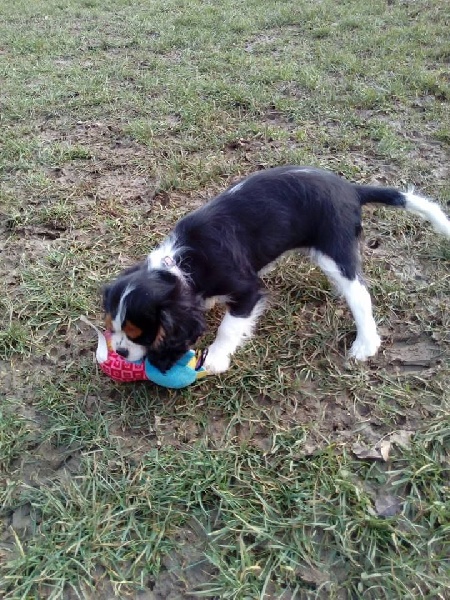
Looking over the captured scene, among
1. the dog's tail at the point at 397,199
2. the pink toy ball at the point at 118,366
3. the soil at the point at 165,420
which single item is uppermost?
the dog's tail at the point at 397,199

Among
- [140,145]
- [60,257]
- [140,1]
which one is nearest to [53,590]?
[60,257]

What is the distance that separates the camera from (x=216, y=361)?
3029 mm

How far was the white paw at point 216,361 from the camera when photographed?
3.01 meters

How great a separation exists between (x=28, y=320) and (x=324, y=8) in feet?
24.1

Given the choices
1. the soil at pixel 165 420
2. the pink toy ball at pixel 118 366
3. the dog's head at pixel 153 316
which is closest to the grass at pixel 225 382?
the soil at pixel 165 420

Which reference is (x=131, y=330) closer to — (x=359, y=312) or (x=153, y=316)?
(x=153, y=316)

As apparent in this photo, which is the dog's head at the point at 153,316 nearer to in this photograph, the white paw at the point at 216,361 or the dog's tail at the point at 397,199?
the white paw at the point at 216,361

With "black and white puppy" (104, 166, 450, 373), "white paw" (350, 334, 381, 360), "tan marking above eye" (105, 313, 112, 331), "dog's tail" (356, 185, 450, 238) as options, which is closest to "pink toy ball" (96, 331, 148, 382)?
"tan marking above eye" (105, 313, 112, 331)

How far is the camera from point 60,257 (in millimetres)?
3881

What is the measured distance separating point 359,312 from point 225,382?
2.94 ft

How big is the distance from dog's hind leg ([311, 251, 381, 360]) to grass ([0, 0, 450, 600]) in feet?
0.29

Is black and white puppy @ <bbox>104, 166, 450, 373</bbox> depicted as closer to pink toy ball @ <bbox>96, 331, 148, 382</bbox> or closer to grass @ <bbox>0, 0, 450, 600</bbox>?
grass @ <bbox>0, 0, 450, 600</bbox>

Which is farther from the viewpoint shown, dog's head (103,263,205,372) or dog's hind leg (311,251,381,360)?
dog's hind leg (311,251,381,360)

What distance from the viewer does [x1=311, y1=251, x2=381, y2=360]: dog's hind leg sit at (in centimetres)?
309
